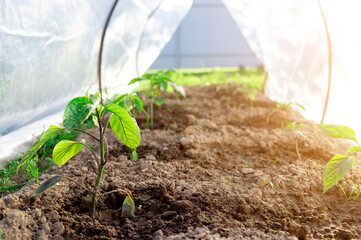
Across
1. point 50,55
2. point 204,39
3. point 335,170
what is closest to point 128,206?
point 335,170

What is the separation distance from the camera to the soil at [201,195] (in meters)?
1.43

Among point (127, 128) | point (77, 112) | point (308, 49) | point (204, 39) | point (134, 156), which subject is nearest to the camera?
point (77, 112)

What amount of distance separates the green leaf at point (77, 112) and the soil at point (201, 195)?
45cm

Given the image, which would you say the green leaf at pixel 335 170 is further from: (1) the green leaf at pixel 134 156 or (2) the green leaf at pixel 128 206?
(1) the green leaf at pixel 134 156

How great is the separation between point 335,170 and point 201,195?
58 centimetres

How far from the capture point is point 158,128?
292 cm

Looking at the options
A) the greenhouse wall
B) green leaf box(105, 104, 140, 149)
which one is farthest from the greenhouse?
the greenhouse wall

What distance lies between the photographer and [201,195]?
165cm

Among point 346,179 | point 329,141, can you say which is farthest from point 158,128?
point 346,179

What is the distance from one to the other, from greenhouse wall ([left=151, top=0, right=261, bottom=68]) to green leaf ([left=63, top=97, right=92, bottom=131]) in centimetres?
724

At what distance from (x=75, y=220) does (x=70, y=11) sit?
1814mm

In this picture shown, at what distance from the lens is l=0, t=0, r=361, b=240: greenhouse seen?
1458 mm

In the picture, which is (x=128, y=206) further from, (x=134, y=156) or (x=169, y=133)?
(x=169, y=133)

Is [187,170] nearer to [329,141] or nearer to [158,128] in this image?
[158,128]
